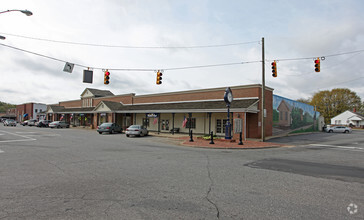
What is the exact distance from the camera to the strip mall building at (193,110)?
22.1 meters

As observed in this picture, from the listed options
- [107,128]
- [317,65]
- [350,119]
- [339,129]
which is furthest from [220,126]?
[350,119]

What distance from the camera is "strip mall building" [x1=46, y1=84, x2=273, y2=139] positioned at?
2211 centimetres

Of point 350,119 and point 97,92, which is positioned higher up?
point 97,92

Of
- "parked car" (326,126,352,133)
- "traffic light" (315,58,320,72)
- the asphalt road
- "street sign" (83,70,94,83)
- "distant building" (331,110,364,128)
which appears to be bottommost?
the asphalt road

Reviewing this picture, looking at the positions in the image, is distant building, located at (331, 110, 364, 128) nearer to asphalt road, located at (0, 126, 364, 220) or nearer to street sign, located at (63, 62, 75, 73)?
asphalt road, located at (0, 126, 364, 220)

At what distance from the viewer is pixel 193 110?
2420 centimetres

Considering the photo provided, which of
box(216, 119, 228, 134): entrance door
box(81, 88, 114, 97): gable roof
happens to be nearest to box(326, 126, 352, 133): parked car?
box(216, 119, 228, 134): entrance door

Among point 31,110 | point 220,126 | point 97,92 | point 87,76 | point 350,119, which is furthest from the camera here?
point 31,110

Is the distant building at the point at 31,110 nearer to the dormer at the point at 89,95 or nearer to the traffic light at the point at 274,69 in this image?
the dormer at the point at 89,95

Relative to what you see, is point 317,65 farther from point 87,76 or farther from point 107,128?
point 107,128

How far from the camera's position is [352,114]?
67875 mm

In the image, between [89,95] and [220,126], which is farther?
Answer: [89,95]

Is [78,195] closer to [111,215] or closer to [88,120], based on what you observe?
[111,215]

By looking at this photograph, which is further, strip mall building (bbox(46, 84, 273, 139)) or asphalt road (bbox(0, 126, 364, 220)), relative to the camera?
strip mall building (bbox(46, 84, 273, 139))
